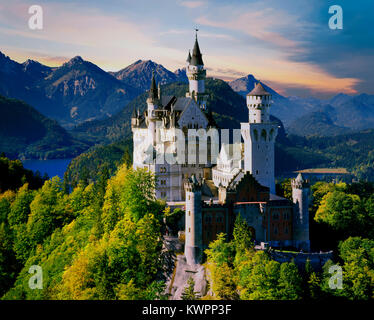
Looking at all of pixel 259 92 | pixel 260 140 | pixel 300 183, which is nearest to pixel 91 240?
pixel 260 140

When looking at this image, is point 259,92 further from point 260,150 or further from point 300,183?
point 300,183

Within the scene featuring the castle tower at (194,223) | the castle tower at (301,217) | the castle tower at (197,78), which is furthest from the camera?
the castle tower at (197,78)

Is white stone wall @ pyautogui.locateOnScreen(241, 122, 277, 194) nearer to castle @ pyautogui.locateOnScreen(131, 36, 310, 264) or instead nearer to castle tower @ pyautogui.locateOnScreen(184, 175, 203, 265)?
castle @ pyautogui.locateOnScreen(131, 36, 310, 264)

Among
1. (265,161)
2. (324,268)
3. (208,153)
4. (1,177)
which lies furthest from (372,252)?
(1,177)

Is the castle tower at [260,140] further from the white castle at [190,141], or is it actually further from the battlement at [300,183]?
the battlement at [300,183]

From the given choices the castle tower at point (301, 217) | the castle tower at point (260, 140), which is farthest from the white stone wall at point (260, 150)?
the castle tower at point (301, 217)

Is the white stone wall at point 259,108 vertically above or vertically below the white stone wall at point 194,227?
above

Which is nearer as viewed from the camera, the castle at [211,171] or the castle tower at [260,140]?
the castle at [211,171]

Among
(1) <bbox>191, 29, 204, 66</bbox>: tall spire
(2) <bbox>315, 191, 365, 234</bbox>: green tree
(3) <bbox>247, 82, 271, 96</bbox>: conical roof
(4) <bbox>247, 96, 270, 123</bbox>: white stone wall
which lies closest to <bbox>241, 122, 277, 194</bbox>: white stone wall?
(4) <bbox>247, 96, 270, 123</bbox>: white stone wall

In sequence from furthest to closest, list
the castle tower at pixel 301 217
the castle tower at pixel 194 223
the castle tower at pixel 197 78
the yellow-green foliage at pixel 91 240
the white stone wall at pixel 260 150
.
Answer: the castle tower at pixel 197 78
the white stone wall at pixel 260 150
the castle tower at pixel 301 217
the castle tower at pixel 194 223
the yellow-green foliage at pixel 91 240
